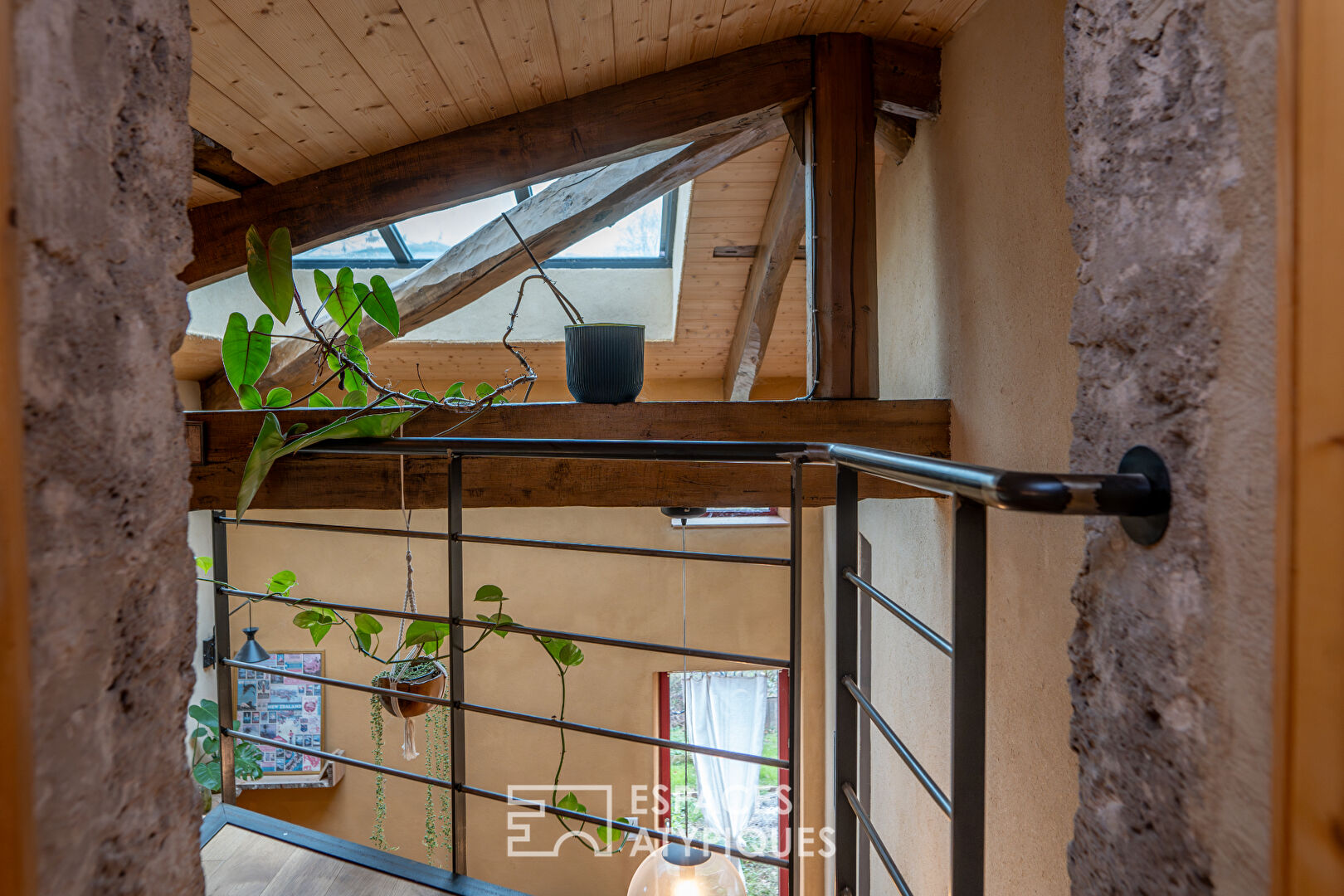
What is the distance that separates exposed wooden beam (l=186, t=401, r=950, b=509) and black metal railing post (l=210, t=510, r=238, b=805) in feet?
1.64

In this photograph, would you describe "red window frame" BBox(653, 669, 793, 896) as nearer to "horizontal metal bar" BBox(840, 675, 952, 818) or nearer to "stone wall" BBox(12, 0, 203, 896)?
"horizontal metal bar" BBox(840, 675, 952, 818)

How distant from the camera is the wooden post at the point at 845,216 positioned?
242 centimetres

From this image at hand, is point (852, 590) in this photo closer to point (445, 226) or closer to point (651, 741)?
point (651, 741)

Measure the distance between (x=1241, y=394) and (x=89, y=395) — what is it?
0.81m

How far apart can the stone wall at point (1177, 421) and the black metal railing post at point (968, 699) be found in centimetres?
11

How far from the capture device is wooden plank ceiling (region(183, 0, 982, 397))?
6.04 feet

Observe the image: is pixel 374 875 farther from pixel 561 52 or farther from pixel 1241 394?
pixel 561 52

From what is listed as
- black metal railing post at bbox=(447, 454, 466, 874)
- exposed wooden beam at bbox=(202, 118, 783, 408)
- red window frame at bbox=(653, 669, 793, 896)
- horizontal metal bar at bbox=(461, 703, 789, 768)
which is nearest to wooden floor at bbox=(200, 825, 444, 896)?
black metal railing post at bbox=(447, 454, 466, 874)

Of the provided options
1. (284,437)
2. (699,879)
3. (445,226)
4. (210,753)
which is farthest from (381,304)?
(210,753)

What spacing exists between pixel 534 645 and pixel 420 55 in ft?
11.3

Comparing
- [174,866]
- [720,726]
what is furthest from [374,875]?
[720,726]

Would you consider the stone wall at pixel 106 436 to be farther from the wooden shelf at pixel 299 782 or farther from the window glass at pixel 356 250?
the wooden shelf at pixel 299 782

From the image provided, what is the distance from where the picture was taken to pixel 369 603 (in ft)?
15.4

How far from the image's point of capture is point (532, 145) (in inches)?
96.9
